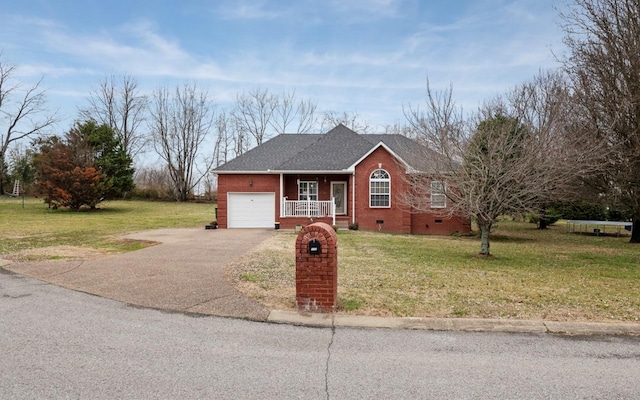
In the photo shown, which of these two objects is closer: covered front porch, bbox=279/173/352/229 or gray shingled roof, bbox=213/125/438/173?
covered front porch, bbox=279/173/352/229

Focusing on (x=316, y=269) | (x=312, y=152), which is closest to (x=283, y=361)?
(x=316, y=269)

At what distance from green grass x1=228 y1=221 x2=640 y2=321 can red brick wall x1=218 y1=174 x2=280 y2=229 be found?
9.30 metres

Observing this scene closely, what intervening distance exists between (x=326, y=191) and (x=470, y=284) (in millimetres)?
15310

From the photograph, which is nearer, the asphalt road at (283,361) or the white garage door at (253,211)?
Answer: the asphalt road at (283,361)

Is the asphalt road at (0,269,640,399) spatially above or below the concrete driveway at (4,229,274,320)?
below

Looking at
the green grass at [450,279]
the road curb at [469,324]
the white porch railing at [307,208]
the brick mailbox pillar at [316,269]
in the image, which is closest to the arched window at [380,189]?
the white porch railing at [307,208]

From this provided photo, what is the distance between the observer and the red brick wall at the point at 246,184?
22.6 metres

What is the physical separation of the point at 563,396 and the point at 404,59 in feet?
58.0

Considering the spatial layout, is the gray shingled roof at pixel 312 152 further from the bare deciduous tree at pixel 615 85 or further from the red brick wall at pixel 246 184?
the bare deciduous tree at pixel 615 85

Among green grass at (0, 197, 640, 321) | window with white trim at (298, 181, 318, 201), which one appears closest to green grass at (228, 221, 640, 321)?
green grass at (0, 197, 640, 321)

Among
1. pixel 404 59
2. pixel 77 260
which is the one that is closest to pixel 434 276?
pixel 77 260

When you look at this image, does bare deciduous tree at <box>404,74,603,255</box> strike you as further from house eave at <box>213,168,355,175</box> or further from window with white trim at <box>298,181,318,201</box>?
window with white trim at <box>298,181,318,201</box>

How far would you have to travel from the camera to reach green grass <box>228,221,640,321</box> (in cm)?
627

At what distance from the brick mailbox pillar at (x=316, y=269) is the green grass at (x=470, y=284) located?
1.33 ft
